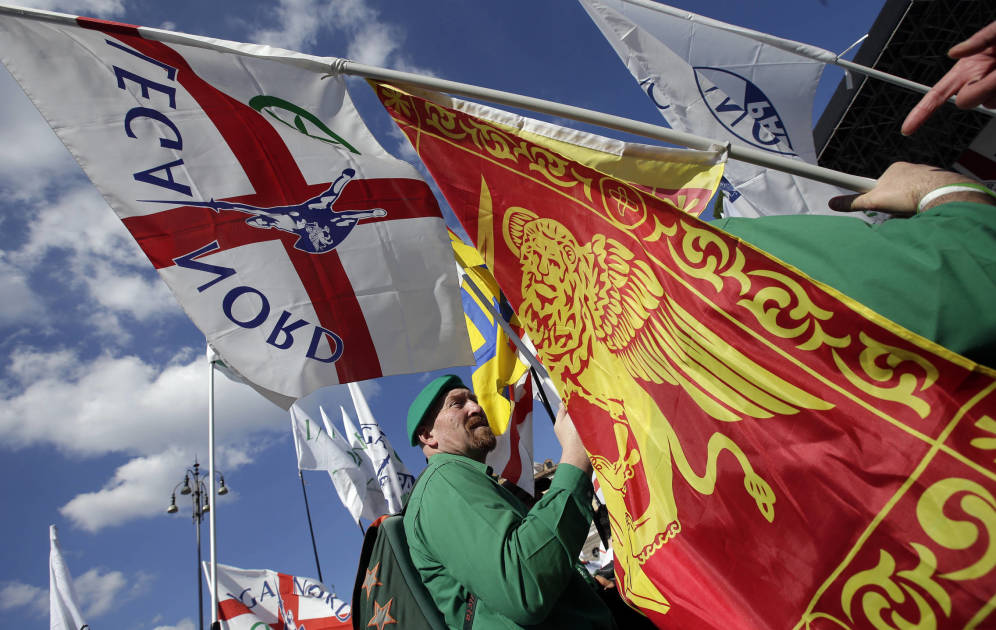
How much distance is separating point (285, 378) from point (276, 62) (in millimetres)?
1430

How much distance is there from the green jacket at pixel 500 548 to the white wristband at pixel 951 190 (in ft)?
3.93

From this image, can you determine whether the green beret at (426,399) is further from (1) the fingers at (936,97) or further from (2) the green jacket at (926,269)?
(1) the fingers at (936,97)

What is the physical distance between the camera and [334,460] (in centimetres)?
1066

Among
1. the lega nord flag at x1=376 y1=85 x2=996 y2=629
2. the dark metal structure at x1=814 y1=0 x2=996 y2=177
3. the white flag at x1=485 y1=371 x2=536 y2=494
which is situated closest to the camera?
the lega nord flag at x1=376 y1=85 x2=996 y2=629

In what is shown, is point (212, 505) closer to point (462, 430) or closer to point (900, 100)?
point (462, 430)

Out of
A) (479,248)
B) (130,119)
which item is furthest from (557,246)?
(130,119)

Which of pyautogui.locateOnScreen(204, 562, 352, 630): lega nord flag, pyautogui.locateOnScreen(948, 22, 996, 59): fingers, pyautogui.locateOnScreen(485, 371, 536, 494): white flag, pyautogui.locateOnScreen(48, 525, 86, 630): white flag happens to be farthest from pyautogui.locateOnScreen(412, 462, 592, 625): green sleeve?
pyautogui.locateOnScreen(48, 525, 86, 630): white flag

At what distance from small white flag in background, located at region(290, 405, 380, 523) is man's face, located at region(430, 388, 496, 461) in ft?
28.2

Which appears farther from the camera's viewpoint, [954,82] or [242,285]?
[242,285]

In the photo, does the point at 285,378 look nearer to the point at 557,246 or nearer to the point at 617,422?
the point at 557,246

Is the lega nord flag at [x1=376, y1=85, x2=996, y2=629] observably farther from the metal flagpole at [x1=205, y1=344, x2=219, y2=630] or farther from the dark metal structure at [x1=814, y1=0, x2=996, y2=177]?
the dark metal structure at [x1=814, y1=0, x2=996, y2=177]

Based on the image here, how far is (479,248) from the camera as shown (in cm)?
235

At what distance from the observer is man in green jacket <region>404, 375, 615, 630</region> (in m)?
1.66

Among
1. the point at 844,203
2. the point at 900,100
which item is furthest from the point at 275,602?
the point at 900,100
